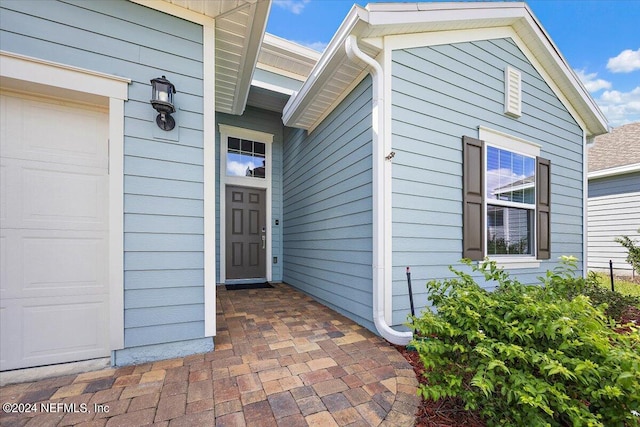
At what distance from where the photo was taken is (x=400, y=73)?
2.65 m

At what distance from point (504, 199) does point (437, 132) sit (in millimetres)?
1384

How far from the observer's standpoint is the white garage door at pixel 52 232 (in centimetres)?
178

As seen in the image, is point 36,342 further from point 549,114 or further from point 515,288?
point 549,114

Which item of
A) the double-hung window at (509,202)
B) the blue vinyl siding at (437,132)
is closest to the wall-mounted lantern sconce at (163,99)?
the blue vinyl siding at (437,132)

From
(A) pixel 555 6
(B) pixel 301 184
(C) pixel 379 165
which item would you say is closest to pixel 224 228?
(B) pixel 301 184

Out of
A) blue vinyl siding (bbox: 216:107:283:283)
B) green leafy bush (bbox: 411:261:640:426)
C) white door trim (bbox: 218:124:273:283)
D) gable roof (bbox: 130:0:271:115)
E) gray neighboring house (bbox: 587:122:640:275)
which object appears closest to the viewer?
green leafy bush (bbox: 411:261:640:426)

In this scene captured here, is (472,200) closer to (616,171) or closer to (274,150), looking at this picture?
(274,150)

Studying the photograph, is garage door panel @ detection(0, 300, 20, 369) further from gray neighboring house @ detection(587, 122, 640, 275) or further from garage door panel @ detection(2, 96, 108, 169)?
gray neighboring house @ detection(587, 122, 640, 275)

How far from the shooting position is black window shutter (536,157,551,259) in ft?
12.0

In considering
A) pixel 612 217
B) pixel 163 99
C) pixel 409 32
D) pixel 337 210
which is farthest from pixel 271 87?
pixel 612 217

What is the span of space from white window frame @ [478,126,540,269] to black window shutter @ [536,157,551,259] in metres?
0.08

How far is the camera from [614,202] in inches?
Answer: 260

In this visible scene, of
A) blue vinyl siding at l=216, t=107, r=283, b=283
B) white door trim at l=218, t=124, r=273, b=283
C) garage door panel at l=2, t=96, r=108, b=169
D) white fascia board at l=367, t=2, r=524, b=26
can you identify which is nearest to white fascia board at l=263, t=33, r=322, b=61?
blue vinyl siding at l=216, t=107, r=283, b=283

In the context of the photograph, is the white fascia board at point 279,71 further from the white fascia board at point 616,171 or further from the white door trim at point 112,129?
the white fascia board at point 616,171
